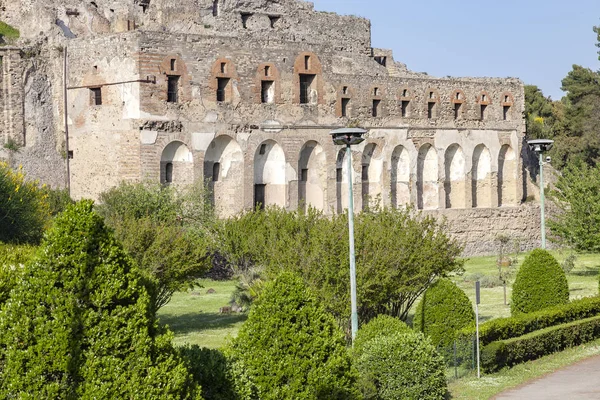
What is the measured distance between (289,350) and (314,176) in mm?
30030

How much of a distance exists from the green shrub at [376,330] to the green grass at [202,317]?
188 inches

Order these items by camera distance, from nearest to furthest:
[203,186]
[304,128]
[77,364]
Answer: [77,364] < [203,186] < [304,128]

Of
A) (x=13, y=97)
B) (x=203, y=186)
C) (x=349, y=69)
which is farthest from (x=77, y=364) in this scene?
(x=349, y=69)

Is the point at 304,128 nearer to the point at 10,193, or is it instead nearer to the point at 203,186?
the point at 203,186

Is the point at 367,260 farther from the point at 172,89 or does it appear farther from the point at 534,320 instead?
the point at 172,89

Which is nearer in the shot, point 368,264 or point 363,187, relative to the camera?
point 368,264

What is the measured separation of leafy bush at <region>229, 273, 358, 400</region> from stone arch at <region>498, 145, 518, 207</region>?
3855 centimetres

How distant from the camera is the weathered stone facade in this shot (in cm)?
3812

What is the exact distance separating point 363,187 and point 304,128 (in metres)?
4.90

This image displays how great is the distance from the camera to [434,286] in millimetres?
22047

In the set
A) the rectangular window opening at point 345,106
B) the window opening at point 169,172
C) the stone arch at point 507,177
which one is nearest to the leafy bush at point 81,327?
the window opening at point 169,172

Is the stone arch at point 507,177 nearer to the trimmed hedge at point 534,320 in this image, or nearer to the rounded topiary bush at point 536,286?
the trimmed hedge at point 534,320

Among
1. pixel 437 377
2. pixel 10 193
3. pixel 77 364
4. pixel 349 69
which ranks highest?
pixel 349 69

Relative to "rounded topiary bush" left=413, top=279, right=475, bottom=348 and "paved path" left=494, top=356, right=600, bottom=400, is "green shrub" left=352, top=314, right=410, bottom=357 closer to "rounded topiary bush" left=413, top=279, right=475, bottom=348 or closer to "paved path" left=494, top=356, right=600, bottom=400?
"paved path" left=494, top=356, right=600, bottom=400
